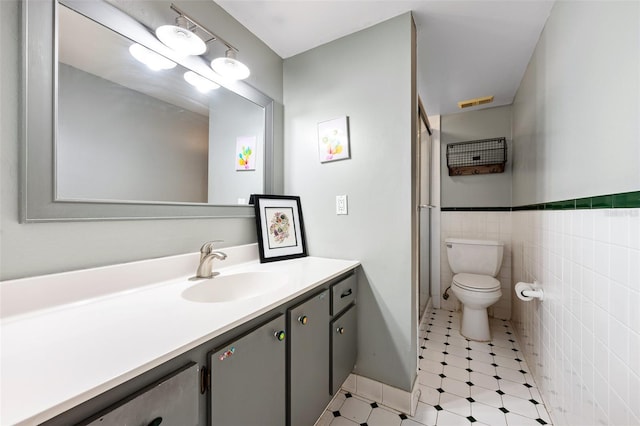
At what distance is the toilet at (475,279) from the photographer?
2072 millimetres

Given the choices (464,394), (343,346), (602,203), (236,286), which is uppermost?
(602,203)

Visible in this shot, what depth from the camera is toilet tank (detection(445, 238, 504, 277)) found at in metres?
2.38

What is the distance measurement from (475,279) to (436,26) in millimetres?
1993

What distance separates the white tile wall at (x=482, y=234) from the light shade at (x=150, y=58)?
277 cm

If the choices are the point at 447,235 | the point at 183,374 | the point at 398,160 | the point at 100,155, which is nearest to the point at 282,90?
the point at 398,160

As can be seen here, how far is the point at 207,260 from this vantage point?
1.18 metres

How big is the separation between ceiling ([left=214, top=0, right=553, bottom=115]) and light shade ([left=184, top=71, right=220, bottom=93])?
440mm

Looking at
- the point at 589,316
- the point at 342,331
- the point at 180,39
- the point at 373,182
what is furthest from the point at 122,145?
the point at 589,316

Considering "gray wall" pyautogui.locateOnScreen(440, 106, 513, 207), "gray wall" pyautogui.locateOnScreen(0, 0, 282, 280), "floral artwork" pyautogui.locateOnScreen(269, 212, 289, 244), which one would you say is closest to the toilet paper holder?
"gray wall" pyautogui.locateOnScreen(440, 106, 513, 207)

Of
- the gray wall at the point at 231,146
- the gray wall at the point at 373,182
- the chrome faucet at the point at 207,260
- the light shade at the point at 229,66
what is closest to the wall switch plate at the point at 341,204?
the gray wall at the point at 373,182

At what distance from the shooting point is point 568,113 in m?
1.19

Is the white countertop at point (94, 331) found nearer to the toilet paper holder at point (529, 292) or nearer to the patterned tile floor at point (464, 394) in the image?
the patterned tile floor at point (464, 394)

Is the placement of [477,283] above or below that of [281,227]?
below

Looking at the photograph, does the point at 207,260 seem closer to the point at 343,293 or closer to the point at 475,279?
the point at 343,293
